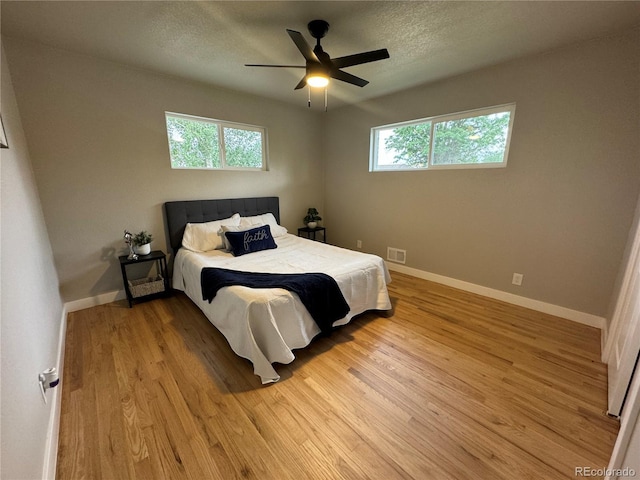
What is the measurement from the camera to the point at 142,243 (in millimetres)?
2896

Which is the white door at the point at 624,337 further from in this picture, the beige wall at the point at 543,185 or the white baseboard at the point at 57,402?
the white baseboard at the point at 57,402

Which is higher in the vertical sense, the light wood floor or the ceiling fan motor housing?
the ceiling fan motor housing

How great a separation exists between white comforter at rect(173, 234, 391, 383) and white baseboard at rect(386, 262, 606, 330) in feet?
3.64

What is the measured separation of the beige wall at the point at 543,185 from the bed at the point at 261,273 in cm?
121

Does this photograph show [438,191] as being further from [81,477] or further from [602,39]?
[81,477]

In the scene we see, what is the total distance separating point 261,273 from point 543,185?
2.90 m

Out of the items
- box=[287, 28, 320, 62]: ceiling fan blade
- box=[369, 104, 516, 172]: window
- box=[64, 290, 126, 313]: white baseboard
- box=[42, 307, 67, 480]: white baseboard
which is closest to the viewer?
box=[42, 307, 67, 480]: white baseboard

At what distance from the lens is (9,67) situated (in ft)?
7.22

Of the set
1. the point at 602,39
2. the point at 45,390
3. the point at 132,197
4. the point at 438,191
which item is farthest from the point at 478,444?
the point at 132,197

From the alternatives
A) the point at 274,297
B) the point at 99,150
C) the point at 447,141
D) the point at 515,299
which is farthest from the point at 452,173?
the point at 99,150

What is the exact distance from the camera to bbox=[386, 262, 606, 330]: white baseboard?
2.50 m

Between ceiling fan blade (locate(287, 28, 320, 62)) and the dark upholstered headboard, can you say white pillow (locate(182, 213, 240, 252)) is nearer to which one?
the dark upholstered headboard

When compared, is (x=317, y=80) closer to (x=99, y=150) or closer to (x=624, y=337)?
(x=99, y=150)

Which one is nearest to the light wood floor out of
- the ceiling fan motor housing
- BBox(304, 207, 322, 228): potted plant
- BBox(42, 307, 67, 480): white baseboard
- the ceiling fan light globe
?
BBox(42, 307, 67, 480): white baseboard
